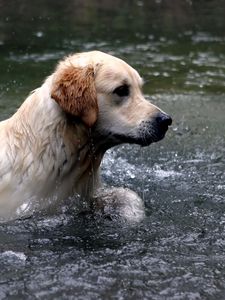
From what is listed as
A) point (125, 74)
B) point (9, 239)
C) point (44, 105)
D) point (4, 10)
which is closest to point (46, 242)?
point (9, 239)

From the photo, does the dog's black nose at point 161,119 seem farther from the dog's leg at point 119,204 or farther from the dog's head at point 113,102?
the dog's leg at point 119,204

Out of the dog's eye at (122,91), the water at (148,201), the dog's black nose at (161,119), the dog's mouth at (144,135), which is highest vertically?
the dog's eye at (122,91)

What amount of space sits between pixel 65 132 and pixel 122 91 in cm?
58

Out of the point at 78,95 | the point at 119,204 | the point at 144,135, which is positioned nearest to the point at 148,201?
the point at 119,204

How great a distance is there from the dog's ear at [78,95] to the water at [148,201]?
94 centimetres

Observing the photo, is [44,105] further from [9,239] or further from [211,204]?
[211,204]

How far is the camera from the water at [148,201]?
4.97 m

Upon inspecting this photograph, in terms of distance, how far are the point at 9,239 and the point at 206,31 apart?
11808 mm

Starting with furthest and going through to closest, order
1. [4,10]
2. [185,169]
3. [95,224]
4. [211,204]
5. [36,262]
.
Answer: [4,10] → [185,169] → [211,204] → [95,224] → [36,262]

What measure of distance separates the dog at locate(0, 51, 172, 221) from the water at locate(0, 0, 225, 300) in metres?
0.29

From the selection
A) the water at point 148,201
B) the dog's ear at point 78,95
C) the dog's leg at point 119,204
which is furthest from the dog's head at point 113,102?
the water at point 148,201

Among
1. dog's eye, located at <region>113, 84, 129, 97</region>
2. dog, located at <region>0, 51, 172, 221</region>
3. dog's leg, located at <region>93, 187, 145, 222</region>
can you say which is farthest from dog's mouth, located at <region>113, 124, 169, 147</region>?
dog's leg, located at <region>93, 187, 145, 222</region>

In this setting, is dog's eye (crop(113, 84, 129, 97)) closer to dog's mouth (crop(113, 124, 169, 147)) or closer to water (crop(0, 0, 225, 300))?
dog's mouth (crop(113, 124, 169, 147))

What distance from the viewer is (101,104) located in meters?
5.84
